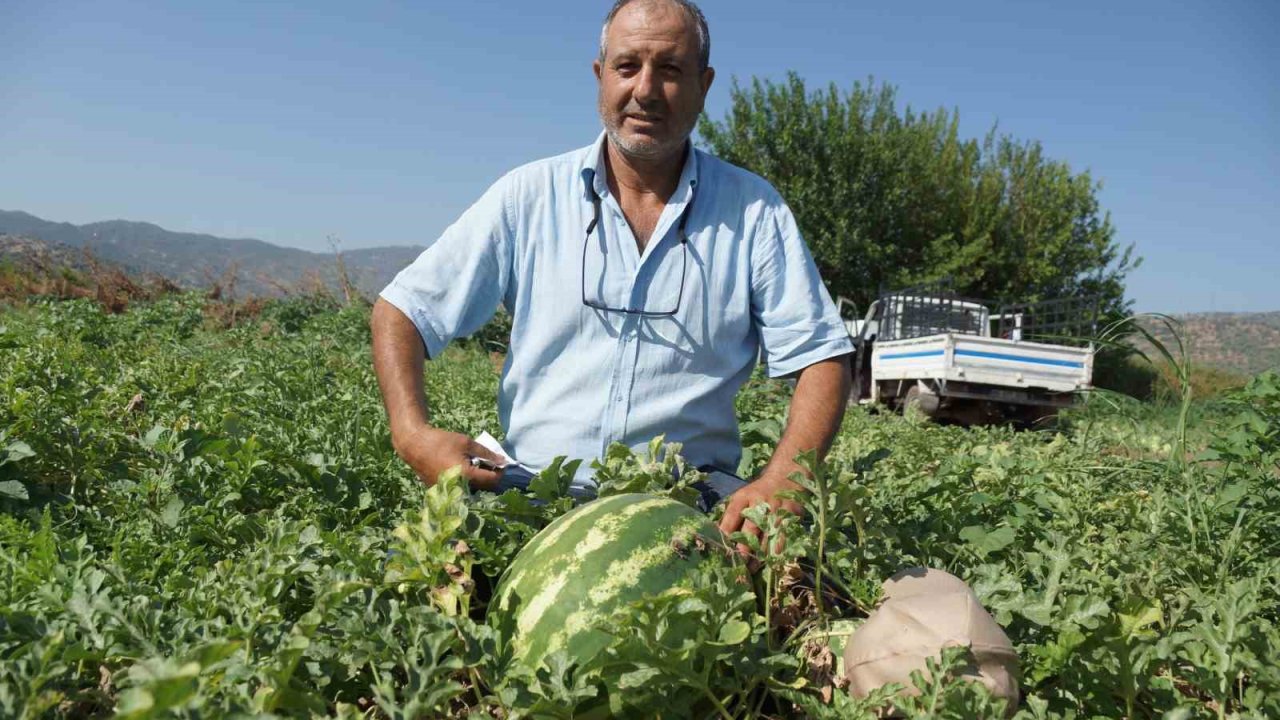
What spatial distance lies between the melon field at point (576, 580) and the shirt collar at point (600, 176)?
1.08 meters

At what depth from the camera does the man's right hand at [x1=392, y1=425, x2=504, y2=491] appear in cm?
233

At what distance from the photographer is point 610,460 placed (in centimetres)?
229

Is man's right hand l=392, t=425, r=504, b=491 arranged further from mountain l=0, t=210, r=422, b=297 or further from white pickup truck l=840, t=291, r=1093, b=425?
mountain l=0, t=210, r=422, b=297

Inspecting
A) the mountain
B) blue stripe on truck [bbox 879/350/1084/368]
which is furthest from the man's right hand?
the mountain

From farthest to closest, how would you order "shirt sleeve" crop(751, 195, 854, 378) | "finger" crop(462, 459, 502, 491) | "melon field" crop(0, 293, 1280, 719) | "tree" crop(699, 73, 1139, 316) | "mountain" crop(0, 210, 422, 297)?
"tree" crop(699, 73, 1139, 316) → "mountain" crop(0, 210, 422, 297) → "shirt sleeve" crop(751, 195, 854, 378) → "finger" crop(462, 459, 502, 491) → "melon field" crop(0, 293, 1280, 719)

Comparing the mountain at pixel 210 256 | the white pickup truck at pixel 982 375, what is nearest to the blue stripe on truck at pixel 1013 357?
the white pickup truck at pixel 982 375

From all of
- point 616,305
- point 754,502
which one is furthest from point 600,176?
point 754,502

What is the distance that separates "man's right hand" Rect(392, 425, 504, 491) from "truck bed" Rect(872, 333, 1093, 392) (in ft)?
37.7

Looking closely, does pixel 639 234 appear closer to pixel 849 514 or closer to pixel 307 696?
pixel 849 514

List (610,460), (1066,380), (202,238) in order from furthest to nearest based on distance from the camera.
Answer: (202,238) → (1066,380) → (610,460)

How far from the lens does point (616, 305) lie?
2963 millimetres

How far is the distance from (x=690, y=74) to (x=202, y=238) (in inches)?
5728

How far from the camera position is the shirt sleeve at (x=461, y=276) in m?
2.92

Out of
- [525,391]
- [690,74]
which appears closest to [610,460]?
[525,391]
